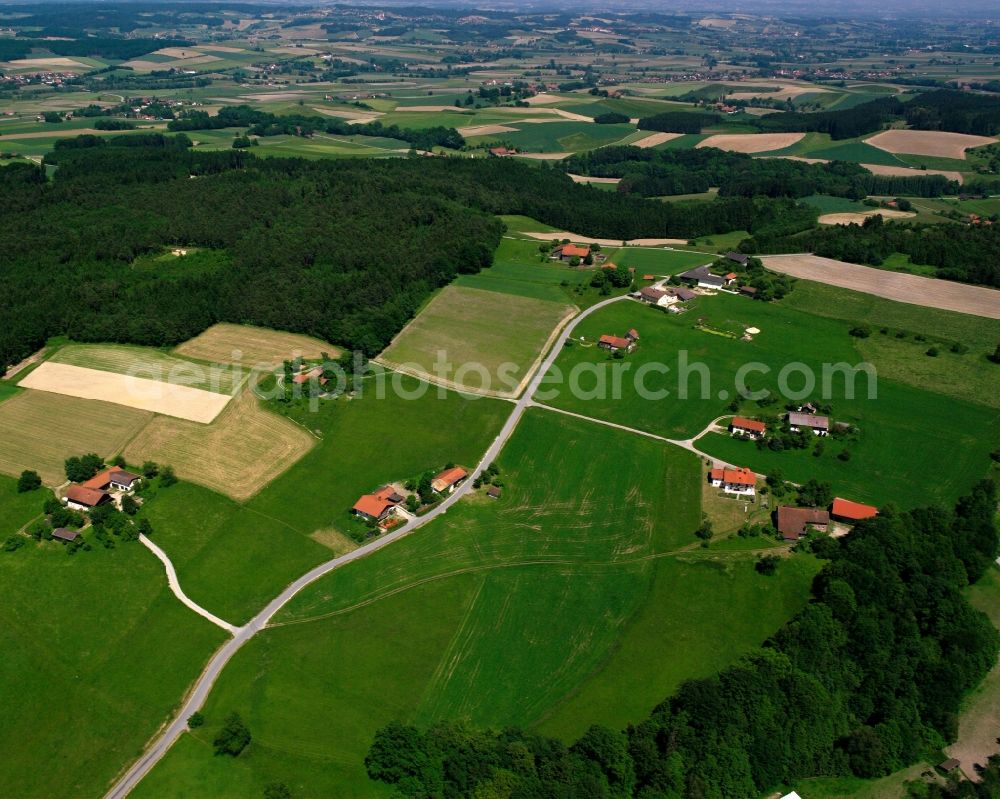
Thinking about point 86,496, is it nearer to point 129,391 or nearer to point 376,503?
point 129,391

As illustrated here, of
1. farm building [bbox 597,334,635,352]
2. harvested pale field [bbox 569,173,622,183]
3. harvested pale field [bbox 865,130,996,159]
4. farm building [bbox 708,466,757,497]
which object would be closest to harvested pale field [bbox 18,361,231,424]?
farm building [bbox 597,334,635,352]

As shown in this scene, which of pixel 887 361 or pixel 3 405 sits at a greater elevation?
pixel 887 361

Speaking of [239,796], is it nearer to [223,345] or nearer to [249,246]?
[223,345]

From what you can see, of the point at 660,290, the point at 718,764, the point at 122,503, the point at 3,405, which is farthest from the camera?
the point at 660,290

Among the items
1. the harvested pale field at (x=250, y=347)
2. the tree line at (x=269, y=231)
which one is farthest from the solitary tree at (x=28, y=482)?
the tree line at (x=269, y=231)

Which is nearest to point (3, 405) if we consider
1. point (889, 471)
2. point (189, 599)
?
point (189, 599)
